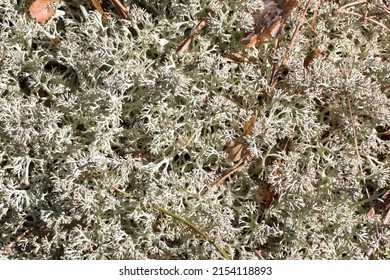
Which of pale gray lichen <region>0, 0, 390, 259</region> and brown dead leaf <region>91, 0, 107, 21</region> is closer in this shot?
pale gray lichen <region>0, 0, 390, 259</region>

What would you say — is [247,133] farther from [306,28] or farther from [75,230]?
[75,230]

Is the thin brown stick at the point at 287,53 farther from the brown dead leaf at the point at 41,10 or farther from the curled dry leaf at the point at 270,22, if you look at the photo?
the brown dead leaf at the point at 41,10

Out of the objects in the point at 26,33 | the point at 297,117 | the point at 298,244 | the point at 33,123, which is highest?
the point at 26,33

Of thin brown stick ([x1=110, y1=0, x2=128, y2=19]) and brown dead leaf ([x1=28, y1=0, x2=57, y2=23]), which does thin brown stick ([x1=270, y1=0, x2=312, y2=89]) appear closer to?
thin brown stick ([x1=110, y1=0, x2=128, y2=19])

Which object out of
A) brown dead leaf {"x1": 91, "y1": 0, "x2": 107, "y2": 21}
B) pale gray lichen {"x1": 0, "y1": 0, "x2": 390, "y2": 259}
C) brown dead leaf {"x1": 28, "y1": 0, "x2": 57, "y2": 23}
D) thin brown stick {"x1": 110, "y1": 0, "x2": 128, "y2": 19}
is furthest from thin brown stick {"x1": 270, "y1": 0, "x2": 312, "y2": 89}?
brown dead leaf {"x1": 28, "y1": 0, "x2": 57, "y2": 23}

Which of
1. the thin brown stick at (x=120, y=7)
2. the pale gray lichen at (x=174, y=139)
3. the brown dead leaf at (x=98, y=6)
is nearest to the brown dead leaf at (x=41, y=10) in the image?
the pale gray lichen at (x=174, y=139)

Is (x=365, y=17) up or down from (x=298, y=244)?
up
